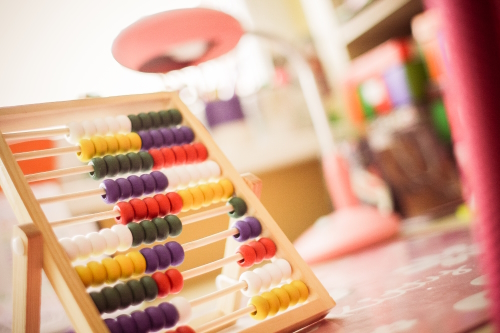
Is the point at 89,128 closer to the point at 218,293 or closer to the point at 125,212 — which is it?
the point at 125,212

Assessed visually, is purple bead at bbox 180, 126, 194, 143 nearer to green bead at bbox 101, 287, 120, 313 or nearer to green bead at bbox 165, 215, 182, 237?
green bead at bbox 165, 215, 182, 237

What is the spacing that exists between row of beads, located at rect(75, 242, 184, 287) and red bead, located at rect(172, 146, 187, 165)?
175 mm

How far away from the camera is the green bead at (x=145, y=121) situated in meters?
0.79

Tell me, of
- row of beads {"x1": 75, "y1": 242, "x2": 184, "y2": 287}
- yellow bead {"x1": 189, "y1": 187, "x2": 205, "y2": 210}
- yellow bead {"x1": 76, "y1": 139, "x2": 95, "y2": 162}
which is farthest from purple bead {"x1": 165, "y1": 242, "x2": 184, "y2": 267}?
yellow bead {"x1": 76, "y1": 139, "x2": 95, "y2": 162}

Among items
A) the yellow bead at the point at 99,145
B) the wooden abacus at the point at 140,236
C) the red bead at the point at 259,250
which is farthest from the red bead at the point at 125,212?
the red bead at the point at 259,250

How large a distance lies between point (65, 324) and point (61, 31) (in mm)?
896

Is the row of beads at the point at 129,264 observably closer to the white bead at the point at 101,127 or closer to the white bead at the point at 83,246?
the white bead at the point at 83,246

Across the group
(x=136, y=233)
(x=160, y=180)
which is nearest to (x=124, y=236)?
(x=136, y=233)

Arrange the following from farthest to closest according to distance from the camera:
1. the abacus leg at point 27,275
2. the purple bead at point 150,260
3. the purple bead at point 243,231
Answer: the purple bead at point 243,231, the purple bead at point 150,260, the abacus leg at point 27,275

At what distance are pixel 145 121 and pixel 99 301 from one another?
0.35 metres

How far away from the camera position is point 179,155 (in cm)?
78

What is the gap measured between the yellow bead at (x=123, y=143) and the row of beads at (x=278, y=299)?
13.0 inches

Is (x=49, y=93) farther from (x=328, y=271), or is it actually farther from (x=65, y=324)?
(x=328, y=271)

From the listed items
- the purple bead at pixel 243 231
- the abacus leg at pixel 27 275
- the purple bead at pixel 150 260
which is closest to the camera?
the abacus leg at pixel 27 275
